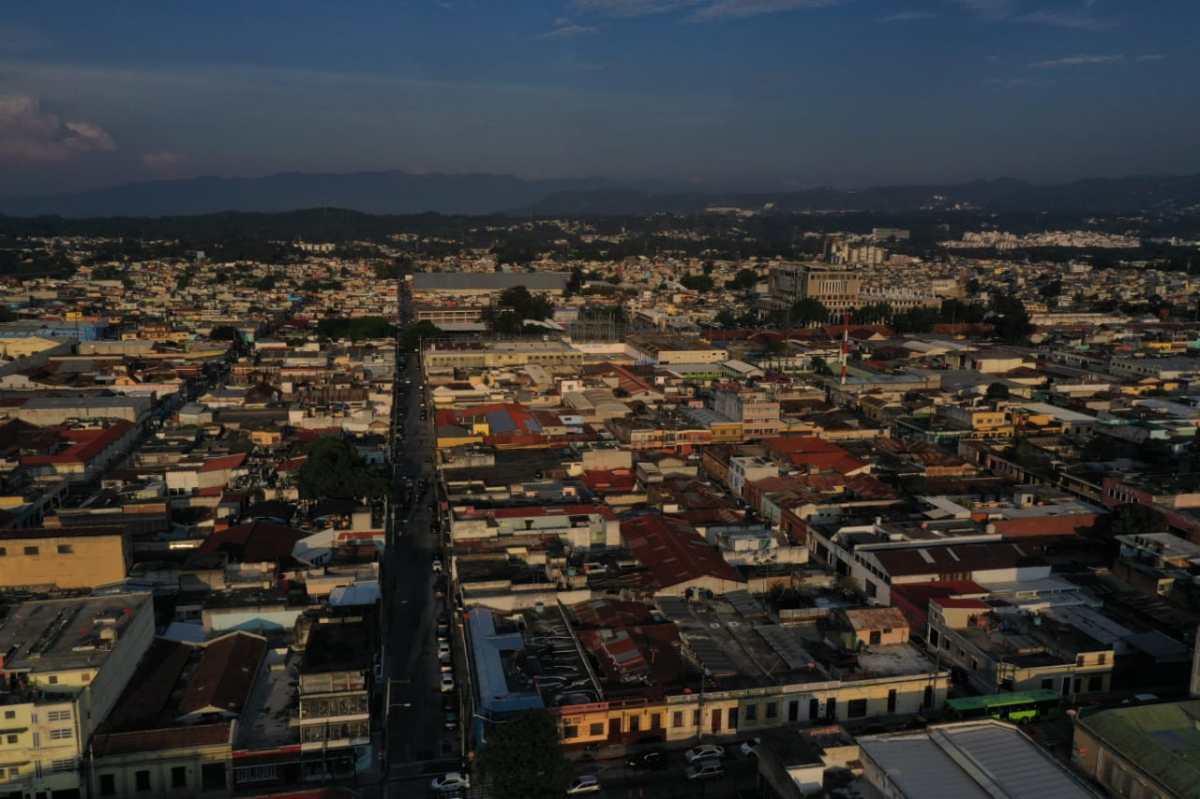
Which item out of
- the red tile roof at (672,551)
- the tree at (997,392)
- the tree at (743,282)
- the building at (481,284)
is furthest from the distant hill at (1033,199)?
the red tile roof at (672,551)

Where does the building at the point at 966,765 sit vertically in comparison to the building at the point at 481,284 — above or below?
below

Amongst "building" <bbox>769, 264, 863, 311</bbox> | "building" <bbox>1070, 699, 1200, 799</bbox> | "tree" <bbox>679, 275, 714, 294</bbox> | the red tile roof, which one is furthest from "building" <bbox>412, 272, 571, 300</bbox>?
"building" <bbox>1070, 699, 1200, 799</bbox>

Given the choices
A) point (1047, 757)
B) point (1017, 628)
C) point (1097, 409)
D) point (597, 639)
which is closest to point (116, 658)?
point (597, 639)

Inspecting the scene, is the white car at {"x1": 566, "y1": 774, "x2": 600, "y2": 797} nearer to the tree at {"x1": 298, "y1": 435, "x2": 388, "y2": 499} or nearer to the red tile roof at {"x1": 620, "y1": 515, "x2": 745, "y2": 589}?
the red tile roof at {"x1": 620, "y1": 515, "x2": 745, "y2": 589}

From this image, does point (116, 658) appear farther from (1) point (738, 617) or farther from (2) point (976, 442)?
(2) point (976, 442)

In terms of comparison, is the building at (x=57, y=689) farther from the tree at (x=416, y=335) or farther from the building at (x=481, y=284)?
the building at (x=481, y=284)

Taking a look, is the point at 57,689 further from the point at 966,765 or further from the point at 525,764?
the point at 966,765

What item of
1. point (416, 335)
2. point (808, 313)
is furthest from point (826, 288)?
point (416, 335)
